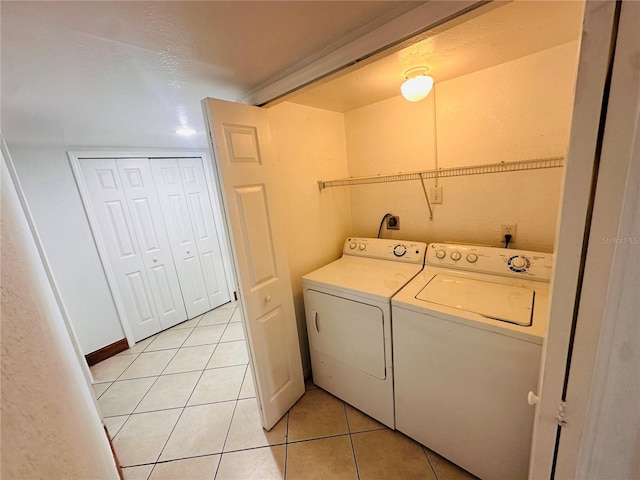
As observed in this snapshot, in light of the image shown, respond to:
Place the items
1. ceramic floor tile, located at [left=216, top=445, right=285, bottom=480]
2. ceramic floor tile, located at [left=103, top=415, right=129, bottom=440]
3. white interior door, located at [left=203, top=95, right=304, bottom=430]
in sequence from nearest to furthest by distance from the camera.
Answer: white interior door, located at [left=203, top=95, right=304, bottom=430] → ceramic floor tile, located at [left=216, top=445, right=285, bottom=480] → ceramic floor tile, located at [left=103, top=415, right=129, bottom=440]

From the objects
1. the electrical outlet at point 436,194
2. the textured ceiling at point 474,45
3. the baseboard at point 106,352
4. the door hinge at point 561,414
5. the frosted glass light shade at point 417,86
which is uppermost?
the textured ceiling at point 474,45

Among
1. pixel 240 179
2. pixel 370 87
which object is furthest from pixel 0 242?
pixel 370 87

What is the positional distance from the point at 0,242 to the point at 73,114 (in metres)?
1.64

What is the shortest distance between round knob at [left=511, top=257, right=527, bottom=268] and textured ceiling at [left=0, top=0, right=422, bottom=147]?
1.38 metres

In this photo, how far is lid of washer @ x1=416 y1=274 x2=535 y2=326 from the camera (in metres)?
Answer: 1.17

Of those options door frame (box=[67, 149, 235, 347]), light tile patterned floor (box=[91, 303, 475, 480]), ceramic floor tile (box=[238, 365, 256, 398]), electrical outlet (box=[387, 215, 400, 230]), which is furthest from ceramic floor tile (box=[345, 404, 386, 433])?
door frame (box=[67, 149, 235, 347])

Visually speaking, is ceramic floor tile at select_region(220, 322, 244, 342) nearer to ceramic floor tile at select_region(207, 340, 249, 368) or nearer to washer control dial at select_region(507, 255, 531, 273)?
ceramic floor tile at select_region(207, 340, 249, 368)

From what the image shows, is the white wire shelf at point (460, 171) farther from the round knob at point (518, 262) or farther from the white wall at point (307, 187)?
the round knob at point (518, 262)

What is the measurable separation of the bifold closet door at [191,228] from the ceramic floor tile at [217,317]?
118mm

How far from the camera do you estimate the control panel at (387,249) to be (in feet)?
6.16

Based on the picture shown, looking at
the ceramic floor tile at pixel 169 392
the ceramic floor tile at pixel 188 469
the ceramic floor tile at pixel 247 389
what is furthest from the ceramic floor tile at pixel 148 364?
the ceramic floor tile at pixel 188 469

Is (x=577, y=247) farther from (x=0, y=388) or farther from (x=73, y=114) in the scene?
(x=73, y=114)

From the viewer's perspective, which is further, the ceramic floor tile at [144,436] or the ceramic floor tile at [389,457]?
the ceramic floor tile at [144,436]

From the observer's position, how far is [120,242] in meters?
2.75
